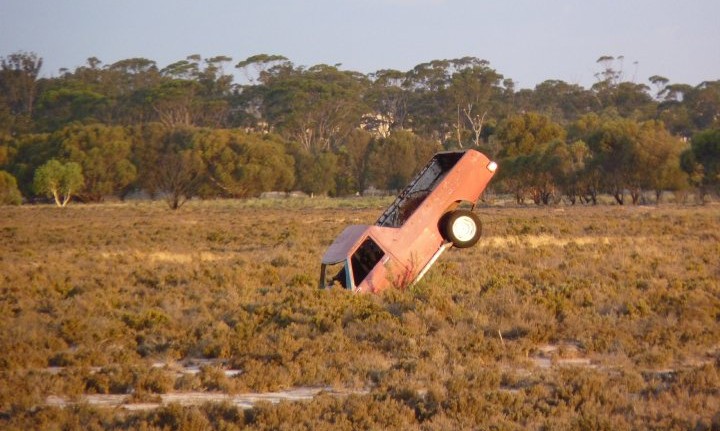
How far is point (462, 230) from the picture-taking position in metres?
14.6

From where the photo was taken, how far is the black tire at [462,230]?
14508 millimetres

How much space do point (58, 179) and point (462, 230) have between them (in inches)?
2501

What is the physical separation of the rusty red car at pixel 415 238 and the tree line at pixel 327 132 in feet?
150

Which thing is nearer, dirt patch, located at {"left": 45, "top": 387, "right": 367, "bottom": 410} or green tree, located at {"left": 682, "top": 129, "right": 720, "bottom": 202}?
dirt patch, located at {"left": 45, "top": 387, "right": 367, "bottom": 410}

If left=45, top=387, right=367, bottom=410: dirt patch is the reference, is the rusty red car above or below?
above

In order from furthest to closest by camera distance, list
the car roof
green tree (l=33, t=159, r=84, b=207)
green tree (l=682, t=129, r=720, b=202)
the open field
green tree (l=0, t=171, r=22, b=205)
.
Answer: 1. green tree (l=0, t=171, r=22, b=205)
2. green tree (l=33, t=159, r=84, b=207)
3. green tree (l=682, t=129, r=720, b=202)
4. the car roof
5. the open field

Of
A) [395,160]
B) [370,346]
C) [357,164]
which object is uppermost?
[370,346]

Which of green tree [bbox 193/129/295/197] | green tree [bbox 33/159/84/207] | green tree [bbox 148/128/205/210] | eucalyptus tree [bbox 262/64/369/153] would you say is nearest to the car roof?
green tree [bbox 148/128/205/210]

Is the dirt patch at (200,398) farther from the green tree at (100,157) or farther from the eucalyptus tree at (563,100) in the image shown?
the eucalyptus tree at (563,100)

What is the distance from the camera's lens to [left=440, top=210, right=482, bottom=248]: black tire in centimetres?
1451

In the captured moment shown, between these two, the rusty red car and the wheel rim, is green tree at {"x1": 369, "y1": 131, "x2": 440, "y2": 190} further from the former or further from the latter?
the wheel rim

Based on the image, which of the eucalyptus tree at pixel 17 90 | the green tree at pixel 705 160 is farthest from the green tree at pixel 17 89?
the green tree at pixel 705 160

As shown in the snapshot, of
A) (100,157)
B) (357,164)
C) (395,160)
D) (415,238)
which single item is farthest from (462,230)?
(357,164)

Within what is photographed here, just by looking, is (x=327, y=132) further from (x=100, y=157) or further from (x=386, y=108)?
(x=100, y=157)
